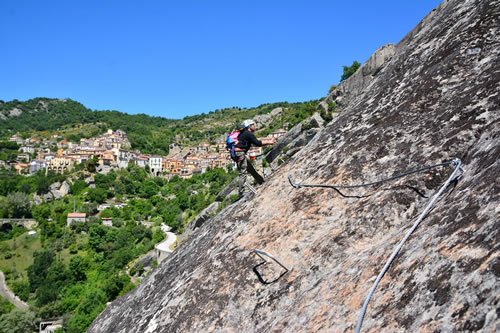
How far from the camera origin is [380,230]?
449 cm

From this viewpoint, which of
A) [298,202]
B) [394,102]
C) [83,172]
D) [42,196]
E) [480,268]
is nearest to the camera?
[480,268]

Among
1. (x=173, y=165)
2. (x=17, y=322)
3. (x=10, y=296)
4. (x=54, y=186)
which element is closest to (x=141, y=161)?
(x=173, y=165)

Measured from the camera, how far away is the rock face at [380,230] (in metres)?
2.86

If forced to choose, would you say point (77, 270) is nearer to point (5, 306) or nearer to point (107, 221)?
point (5, 306)

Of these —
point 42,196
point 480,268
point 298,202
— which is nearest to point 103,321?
point 298,202

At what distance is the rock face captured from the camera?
2859 millimetres

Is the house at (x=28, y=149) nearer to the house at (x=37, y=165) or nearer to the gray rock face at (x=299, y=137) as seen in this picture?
the house at (x=37, y=165)

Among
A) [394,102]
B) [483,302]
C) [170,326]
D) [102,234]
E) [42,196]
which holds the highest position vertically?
[42,196]

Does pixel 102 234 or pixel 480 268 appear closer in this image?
pixel 480 268

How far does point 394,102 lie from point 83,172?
149220mm

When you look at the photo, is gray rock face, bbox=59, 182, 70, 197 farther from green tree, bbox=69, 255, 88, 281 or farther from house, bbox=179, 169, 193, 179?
green tree, bbox=69, 255, 88, 281

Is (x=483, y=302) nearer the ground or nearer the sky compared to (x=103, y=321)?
nearer the ground

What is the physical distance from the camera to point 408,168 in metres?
4.93

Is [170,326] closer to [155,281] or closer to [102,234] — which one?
[155,281]
